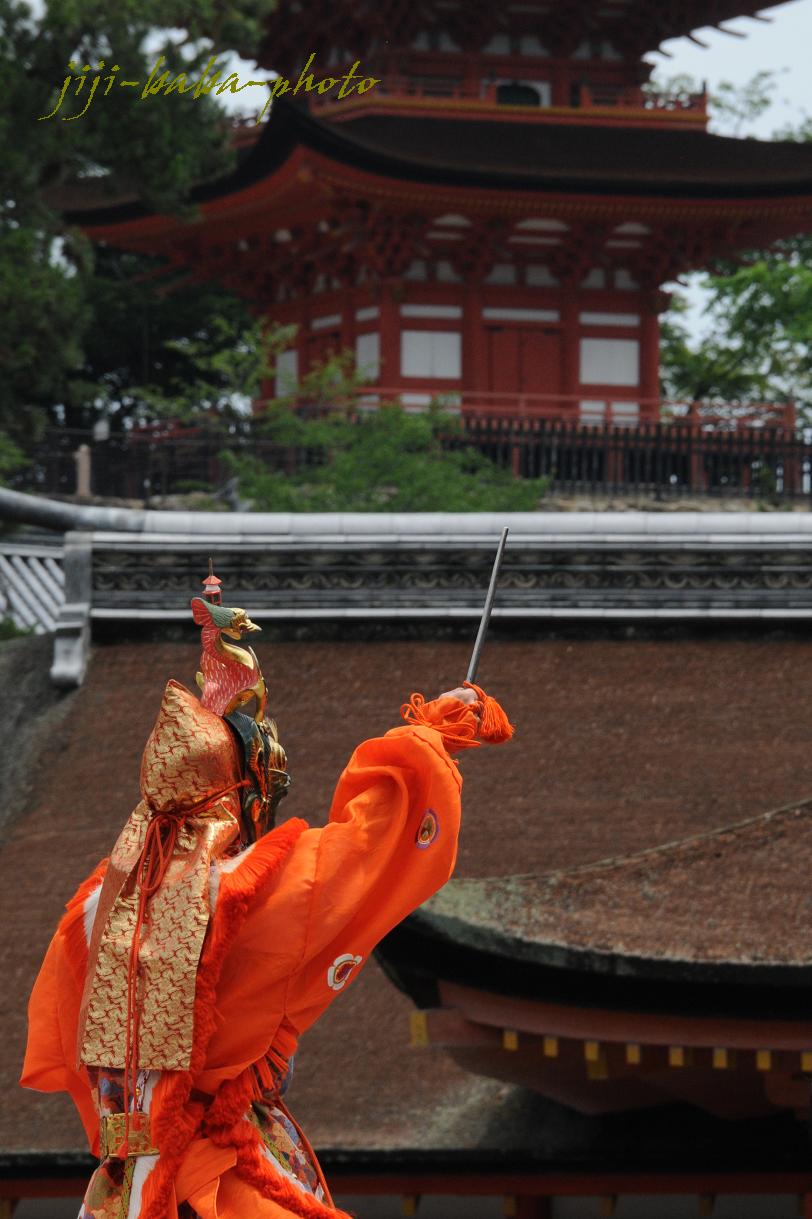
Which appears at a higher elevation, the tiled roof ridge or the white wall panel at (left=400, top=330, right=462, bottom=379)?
the white wall panel at (left=400, top=330, right=462, bottom=379)

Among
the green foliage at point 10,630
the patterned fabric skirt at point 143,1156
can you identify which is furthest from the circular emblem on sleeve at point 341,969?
the green foliage at point 10,630

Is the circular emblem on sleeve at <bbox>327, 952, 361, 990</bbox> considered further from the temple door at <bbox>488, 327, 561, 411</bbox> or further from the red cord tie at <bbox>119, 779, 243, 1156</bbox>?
the temple door at <bbox>488, 327, 561, 411</bbox>

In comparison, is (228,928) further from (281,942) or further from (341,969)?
(341,969)

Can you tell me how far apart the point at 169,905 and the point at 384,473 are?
591 inches

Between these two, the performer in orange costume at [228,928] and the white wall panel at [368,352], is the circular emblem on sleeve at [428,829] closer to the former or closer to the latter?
the performer in orange costume at [228,928]

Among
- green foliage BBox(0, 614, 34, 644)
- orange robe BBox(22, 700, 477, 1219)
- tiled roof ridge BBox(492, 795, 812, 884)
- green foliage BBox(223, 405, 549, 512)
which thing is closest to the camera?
orange robe BBox(22, 700, 477, 1219)

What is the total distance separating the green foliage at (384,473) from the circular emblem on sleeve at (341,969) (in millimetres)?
13853

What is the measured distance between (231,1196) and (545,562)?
5.61m

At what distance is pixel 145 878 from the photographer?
487 centimetres

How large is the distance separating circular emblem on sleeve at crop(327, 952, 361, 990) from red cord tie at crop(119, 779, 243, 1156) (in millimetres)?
448

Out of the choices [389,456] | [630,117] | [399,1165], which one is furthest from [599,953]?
[630,117]

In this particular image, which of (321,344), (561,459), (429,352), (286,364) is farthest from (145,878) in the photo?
(286,364)

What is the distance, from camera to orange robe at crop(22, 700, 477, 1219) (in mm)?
4738

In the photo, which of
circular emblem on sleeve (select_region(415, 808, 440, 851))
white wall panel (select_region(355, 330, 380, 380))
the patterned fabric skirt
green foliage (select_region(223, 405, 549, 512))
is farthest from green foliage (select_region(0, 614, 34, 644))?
white wall panel (select_region(355, 330, 380, 380))
